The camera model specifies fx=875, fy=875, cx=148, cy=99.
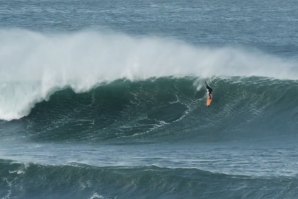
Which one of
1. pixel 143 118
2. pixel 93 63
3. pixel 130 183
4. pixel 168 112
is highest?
pixel 93 63

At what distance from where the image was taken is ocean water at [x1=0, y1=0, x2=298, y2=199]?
28.2m

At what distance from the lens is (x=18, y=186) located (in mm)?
28281

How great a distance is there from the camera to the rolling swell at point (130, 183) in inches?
1077

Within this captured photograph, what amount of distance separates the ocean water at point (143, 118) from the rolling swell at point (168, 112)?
1.9 inches

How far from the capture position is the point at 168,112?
3812 cm

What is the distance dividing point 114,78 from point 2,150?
416 inches

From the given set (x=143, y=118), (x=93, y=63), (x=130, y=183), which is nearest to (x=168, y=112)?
(x=143, y=118)

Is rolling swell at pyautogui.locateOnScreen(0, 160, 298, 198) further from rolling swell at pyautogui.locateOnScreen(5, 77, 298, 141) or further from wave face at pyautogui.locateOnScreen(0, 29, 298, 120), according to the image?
wave face at pyautogui.locateOnScreen(0, 29, 298, 120)

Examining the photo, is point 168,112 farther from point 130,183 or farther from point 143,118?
point 130,183

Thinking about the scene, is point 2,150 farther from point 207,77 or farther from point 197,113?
point 207,77

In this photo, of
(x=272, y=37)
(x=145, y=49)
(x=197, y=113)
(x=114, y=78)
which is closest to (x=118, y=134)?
(x=197, y=113)

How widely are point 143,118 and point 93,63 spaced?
26.2 feet

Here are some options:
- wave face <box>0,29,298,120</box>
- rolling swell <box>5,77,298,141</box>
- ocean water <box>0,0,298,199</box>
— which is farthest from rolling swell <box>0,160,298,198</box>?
wave face <box>0,29,298,120</box>

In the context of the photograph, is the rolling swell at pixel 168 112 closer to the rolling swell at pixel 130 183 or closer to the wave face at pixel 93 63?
the wave face at pixel 93 63
